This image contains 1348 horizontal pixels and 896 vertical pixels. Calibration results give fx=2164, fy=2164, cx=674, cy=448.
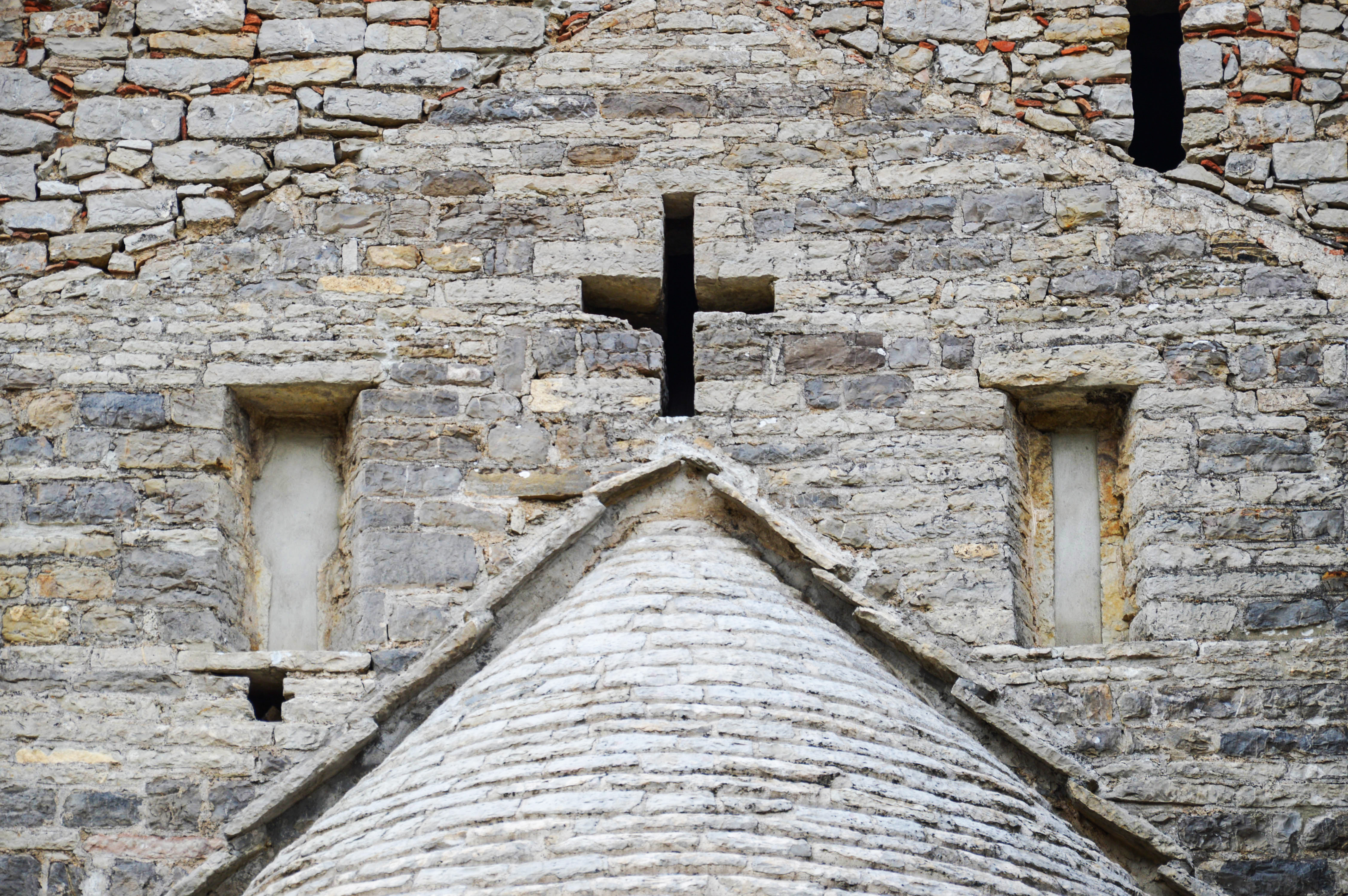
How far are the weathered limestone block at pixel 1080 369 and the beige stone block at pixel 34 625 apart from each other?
11.9 feet

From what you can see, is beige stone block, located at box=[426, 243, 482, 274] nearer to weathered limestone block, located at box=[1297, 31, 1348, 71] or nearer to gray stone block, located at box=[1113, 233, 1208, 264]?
gray stone block, located at box=[1113, 233, 1208, 264]

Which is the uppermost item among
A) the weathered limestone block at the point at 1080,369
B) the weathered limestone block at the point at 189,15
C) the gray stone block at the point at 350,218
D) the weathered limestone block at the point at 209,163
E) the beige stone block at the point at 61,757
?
the weathered limestone block at the point at 189,15

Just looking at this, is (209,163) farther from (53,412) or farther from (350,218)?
(53,412)

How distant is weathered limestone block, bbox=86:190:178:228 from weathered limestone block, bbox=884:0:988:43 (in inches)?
121

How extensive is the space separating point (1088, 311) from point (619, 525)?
295cm

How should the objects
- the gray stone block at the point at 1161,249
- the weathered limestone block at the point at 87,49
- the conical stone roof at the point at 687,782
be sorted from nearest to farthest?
the conical stone roof at the point at 687,782 < the gray stone block at the point at 1161,249 < the weathered limestone block at the point at 87,49

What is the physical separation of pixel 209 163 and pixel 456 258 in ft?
3.66

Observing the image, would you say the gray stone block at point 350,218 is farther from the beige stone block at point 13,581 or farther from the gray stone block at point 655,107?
the beige stone block at point 13,581

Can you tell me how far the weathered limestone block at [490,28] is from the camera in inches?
359

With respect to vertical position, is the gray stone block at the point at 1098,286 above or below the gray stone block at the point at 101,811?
above

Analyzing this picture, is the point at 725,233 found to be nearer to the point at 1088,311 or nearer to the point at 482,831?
the point at 1088,311

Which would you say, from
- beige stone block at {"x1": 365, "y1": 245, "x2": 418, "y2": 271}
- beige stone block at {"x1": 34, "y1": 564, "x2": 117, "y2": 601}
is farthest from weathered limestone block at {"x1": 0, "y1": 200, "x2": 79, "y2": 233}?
beige stone block at {"x1": 34, "y1": 564, "x2": 117, "y2": 601}

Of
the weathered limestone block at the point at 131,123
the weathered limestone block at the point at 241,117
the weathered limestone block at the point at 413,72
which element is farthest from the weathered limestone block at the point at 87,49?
the weathered limestone block at the point at 413,72

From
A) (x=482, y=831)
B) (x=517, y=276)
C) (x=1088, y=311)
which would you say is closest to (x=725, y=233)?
(x=517, y=276)
